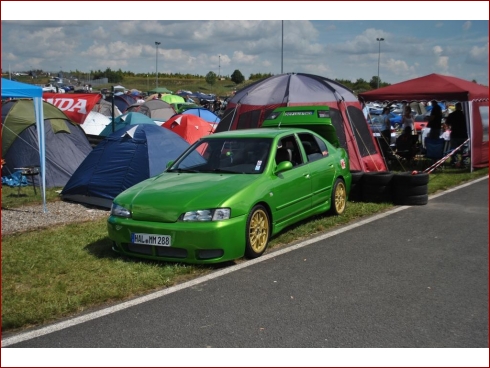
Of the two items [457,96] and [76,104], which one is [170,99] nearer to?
[76,104]

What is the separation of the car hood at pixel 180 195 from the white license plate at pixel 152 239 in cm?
20

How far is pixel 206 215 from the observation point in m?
5.91

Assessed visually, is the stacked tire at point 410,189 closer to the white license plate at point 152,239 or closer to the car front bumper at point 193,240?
the car front bumper at point 193,240

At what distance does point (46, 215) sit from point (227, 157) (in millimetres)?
3816

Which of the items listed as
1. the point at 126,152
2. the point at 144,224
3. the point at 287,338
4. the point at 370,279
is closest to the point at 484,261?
the point at 370,279

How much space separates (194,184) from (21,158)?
7698mm

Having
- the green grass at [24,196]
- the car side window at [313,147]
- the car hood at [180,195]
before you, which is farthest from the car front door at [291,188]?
the green grass at [24,196]

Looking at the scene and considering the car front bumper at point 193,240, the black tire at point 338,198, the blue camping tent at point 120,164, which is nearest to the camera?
the car front bumper at point 193,240

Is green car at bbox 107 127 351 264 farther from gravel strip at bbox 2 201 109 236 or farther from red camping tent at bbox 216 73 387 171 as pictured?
red camping tent at bbox 216 73 387 171

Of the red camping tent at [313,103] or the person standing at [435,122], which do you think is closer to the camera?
the red camping tent at [313,103]

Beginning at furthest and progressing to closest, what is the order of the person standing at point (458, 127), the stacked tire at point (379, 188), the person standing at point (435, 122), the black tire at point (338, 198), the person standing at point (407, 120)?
1. the person standing at point (407, 120)
2. the person standing at point (435, 122)
3. the person standing at point (458, 127)
4. the stacked tire at point (379, 188)
5. the black tire at point (338, 198)

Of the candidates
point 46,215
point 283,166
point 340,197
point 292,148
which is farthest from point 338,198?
point 46,215

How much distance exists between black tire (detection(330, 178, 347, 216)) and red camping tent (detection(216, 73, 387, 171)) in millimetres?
2958

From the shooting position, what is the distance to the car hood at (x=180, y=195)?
5.99 meters
